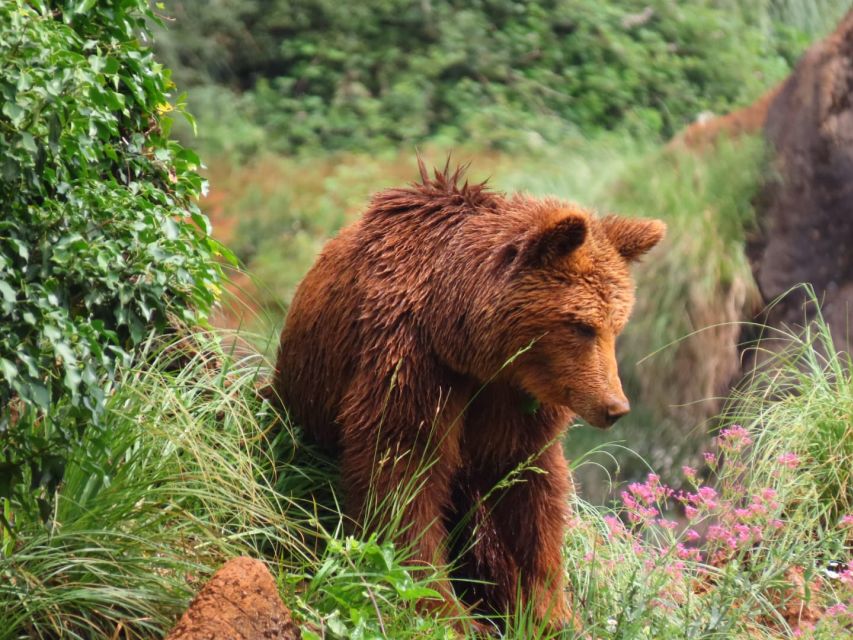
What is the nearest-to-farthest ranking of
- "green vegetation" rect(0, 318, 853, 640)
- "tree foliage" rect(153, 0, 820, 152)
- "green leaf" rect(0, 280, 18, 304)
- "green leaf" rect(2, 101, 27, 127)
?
"green leaf" rect(2, 101, 27, 127)
"green leaf" rect(0, 280, 18, 304)
"green vegetation" rect(0, 318, 853, 640)
"tree foliage" rect(153, 0, 820, 152)

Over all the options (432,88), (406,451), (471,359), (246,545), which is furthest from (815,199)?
(246,545)

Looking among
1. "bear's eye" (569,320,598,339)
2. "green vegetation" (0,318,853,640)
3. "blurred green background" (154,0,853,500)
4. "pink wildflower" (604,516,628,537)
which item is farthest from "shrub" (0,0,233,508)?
"blurred green background" (154,0,853,500)

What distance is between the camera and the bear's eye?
12.9 ft

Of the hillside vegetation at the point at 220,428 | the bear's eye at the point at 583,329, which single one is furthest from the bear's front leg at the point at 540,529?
the bear's eye at the point at 583,329

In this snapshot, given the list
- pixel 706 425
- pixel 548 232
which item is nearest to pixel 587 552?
pixel 548 232

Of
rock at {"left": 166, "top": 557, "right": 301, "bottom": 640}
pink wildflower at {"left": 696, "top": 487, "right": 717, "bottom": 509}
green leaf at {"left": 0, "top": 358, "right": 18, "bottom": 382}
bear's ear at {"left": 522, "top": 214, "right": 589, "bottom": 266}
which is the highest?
bear's ear at {"left": 522, "top": 214, "right": 589, "bottom": 266}

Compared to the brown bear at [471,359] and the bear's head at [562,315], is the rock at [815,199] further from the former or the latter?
the bear's head at [562,315]

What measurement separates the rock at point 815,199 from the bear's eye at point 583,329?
4871mm

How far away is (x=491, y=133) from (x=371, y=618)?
9.40 meters

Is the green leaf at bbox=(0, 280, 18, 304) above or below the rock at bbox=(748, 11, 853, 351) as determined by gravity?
above

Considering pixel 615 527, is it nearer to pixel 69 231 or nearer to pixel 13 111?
pixel 69 231

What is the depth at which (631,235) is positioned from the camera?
4172 mm

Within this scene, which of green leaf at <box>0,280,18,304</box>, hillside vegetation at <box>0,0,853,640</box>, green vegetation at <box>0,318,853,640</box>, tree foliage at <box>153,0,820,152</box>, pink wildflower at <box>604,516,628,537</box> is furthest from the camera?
tree foliage at <box>153,0,820,152</box>

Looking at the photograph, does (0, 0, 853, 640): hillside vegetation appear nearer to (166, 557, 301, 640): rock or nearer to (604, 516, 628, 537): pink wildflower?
(604, 516, 628, 537): pink wildflower
